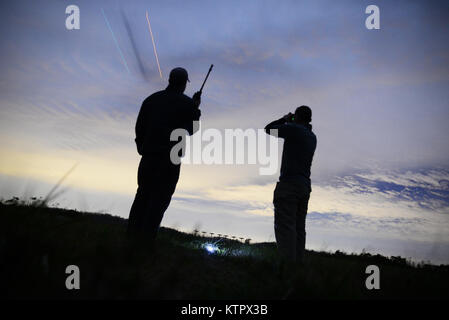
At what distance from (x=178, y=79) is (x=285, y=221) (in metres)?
2.87

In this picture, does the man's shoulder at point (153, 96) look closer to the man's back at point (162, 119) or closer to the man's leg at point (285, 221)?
the man's back at point (162, 119)

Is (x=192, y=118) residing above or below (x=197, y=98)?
below

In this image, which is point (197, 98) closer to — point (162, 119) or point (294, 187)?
point (162, 119)

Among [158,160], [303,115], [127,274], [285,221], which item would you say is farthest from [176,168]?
[303,115]

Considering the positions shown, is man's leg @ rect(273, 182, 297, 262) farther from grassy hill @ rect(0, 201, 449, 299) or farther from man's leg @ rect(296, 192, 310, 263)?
grassy hill @ rect(0, 201, 449, 299)

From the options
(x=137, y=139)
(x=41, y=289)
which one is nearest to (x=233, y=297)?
(x=41, y=289)

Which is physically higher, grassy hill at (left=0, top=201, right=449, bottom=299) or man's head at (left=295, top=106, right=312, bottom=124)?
man's head at (left=295, top=106, right=312, bottom=124)

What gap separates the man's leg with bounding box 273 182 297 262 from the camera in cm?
421

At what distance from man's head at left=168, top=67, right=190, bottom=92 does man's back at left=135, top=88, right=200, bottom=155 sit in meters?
0.10

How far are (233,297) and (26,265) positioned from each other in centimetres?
187

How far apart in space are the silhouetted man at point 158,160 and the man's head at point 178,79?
0.11ft

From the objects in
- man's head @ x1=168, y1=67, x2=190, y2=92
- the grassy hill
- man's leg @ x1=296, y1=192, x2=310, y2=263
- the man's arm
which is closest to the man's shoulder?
man's head @ x1=168, y1=67, x2=190, y2=92

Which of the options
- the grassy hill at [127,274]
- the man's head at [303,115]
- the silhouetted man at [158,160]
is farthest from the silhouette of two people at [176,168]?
the grassy hill at [127,274]

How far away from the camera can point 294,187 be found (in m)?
4.42
